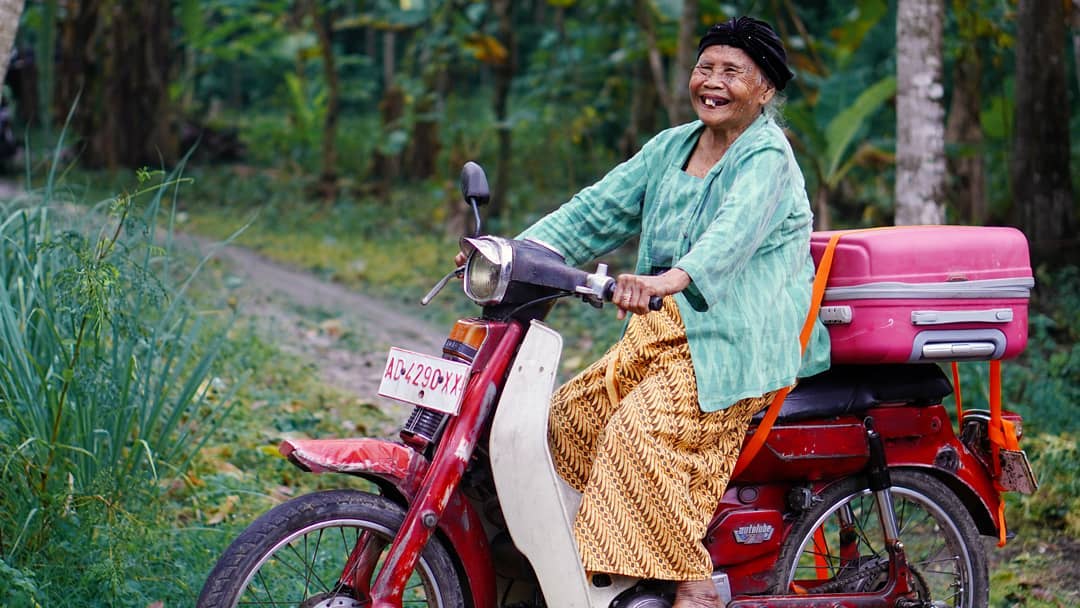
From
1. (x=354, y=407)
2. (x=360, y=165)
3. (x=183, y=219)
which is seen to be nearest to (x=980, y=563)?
(x=354, y=407)

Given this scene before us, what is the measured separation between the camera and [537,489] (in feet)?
9.09

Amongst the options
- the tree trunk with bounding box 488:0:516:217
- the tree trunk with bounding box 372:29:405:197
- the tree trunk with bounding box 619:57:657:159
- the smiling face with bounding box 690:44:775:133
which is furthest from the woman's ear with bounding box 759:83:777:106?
the tree trunk with bounding box 372:29:405:197

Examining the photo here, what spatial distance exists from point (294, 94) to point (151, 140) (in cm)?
173

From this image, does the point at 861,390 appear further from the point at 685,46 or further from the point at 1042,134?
the point at 685,46

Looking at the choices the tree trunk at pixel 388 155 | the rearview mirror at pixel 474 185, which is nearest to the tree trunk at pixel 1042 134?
the rearview mirror at pixel 474 185

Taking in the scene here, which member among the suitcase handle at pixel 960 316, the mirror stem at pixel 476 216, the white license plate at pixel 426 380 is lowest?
the white license plate at pixel 426 380

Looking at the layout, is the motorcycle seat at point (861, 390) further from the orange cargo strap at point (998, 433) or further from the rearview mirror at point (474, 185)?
the rearview mirror at point (474, 185)

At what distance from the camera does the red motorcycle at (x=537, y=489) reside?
8.82 feet

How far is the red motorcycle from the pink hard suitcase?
8.4 inches

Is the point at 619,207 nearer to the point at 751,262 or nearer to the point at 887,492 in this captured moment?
the point at 751,262

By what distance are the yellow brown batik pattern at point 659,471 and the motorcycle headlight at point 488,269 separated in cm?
42

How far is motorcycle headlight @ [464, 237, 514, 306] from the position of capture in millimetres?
2736

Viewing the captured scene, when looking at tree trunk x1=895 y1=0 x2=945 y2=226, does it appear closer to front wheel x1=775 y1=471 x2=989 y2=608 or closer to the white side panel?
front wheel x1=775 y1=471 x2=989 y2=608

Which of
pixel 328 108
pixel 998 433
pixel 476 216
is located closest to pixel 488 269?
pixel 476 216
